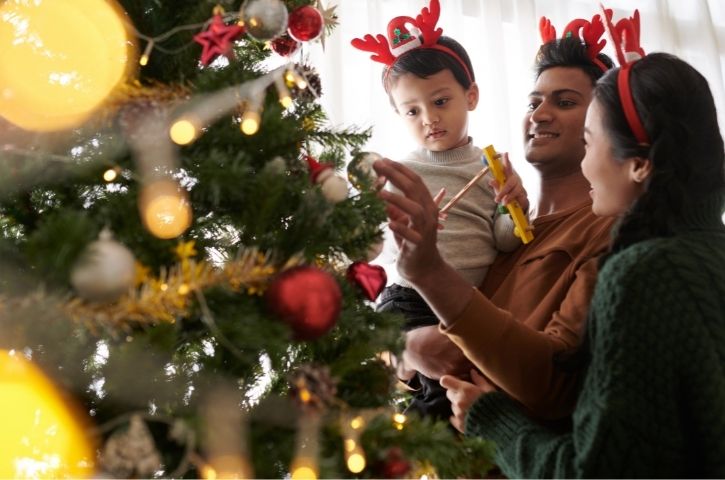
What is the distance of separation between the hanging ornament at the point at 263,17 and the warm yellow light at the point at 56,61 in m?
0.15

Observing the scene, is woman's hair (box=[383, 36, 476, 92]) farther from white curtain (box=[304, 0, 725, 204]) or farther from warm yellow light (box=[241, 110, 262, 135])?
warm yellow light (box=[241, 110, 262, 135])

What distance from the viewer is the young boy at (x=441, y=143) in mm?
1709

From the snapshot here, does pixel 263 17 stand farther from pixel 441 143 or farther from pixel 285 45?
pixel 441 143

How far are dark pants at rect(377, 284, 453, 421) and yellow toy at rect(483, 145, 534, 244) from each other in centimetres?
26

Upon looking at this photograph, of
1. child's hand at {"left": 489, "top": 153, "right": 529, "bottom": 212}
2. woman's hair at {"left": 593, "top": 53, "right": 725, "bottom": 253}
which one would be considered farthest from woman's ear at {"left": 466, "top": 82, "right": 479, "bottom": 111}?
woman's hair at {"left": 593, "top": 53, "right": 725, "bottom": 253}

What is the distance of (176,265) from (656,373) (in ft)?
2.09

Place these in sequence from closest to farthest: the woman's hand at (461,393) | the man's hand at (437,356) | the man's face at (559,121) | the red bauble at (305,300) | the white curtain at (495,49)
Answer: the red bauble at (305,300)
the woman's hand at (461,393)
the man's hand at (437,356)
the man's face at (559,121)
the white curtain at (495,49)

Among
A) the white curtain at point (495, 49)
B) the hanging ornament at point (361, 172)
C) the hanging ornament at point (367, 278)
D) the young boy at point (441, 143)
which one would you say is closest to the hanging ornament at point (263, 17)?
the hanging ornament at point (361, 172)

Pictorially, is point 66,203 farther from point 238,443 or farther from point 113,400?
point 238,443

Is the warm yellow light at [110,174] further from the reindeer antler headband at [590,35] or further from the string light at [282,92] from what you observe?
the reindeer antler headband at [590,35]

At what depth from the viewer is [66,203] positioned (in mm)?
976

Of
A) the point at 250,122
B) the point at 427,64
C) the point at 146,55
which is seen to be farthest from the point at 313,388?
the point at 427,64

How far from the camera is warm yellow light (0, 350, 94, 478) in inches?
31.6

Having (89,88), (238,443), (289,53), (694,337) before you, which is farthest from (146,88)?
(694,337)
